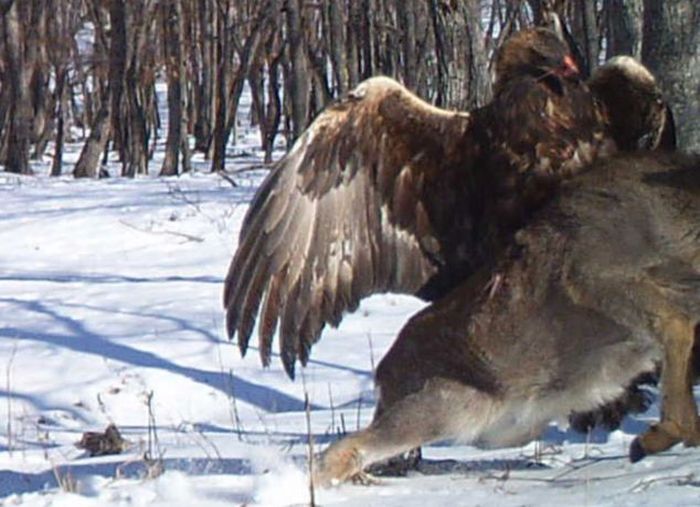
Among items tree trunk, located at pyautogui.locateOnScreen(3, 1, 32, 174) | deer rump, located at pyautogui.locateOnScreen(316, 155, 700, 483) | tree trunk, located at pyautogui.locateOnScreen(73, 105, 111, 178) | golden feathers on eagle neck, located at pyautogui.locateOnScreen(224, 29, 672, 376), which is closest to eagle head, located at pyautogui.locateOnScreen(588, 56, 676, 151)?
golden feathers on eagle neck, located at pyautogui.locateOnScreen(224, 29, 672, 376)

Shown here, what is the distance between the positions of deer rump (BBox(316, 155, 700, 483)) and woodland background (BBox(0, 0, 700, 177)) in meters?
1.15

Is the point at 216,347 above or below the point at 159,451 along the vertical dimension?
below

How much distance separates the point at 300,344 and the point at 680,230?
1.66 metres

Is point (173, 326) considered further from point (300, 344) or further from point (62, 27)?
point (62, 27)

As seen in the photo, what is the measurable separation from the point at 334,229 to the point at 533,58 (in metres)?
0.96

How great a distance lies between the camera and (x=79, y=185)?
23.9 metres

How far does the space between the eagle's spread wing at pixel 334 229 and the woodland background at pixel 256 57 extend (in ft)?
2.52

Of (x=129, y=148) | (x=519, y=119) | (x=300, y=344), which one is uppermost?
(x=519, y=119)

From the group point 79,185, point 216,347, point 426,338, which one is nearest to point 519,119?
point 426,338

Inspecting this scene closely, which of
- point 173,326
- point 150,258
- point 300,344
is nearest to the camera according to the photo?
point 300,344

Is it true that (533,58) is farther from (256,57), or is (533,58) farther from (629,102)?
(256,57)

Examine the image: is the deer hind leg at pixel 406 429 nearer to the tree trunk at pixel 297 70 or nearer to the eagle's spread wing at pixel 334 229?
the eagle's spread wing at pixel 334 229

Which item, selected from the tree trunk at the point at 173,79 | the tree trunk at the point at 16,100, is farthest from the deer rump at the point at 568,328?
the tree trunk at the point at 16,100

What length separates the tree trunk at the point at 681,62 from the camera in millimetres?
6945
